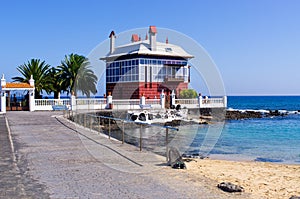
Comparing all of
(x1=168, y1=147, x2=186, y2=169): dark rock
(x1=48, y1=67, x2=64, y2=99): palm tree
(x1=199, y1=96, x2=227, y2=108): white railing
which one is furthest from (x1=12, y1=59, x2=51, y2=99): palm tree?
(x1=168, y1=147, x2=186, y2=169): dark rock

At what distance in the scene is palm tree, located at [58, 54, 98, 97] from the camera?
40.7 m

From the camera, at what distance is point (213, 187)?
264 inches

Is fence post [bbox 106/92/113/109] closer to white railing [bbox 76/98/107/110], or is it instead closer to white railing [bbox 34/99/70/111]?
white railing [bbox 76/98/107/110]

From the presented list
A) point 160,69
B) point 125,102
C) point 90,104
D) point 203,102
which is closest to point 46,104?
point 90,104

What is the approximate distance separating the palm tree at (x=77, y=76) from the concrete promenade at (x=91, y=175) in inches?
1157

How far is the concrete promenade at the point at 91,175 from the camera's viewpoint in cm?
617

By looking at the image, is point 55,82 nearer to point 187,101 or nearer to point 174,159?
point 187,101

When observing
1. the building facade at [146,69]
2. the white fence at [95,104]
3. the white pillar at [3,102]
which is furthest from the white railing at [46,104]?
the building facade at [146,69]

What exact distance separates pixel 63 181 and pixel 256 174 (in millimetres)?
5305

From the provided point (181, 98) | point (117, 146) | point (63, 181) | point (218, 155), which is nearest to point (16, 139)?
point (117, 146)

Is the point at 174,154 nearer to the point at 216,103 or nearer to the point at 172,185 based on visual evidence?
the point at 172,185

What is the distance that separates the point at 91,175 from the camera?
7496 mm

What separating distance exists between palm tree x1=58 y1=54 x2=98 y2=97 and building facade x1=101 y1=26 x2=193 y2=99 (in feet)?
10.4

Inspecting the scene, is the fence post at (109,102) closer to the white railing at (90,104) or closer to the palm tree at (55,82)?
the white railing at (90,104)
